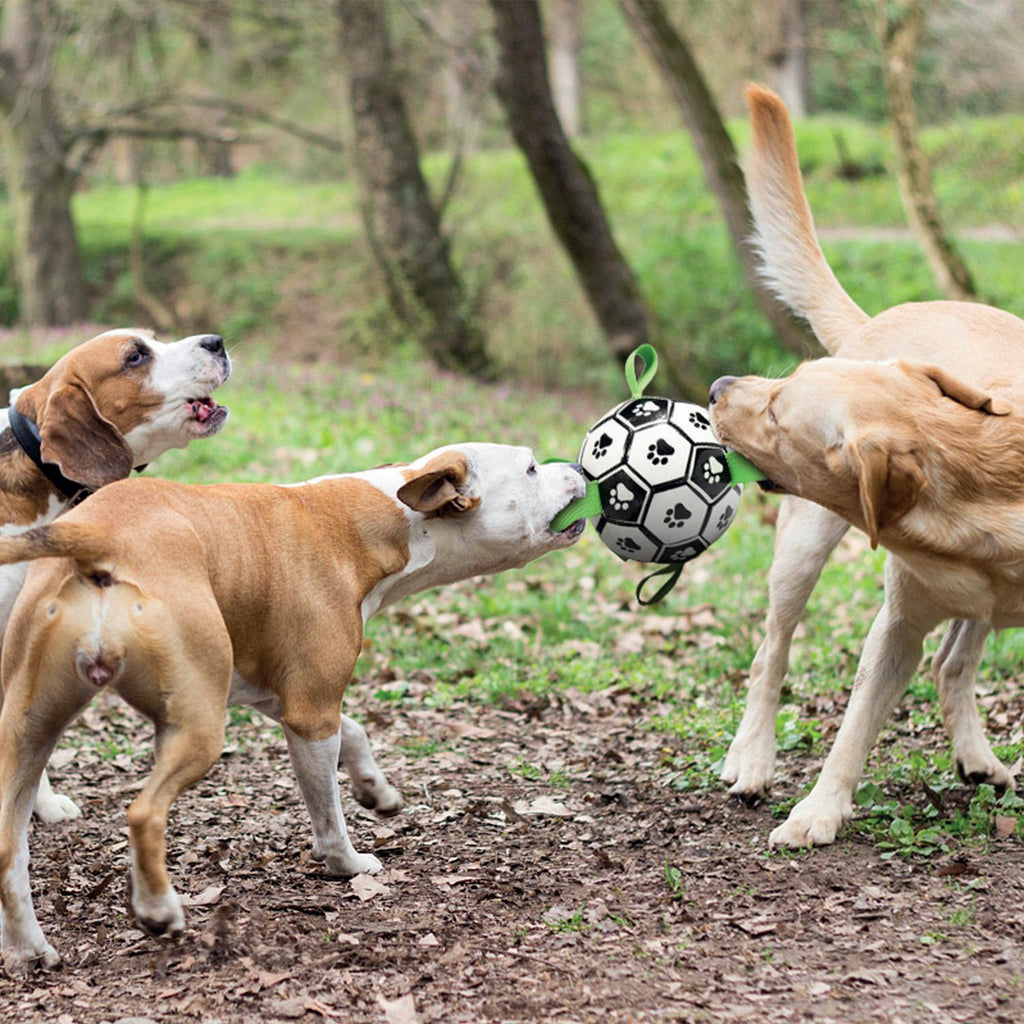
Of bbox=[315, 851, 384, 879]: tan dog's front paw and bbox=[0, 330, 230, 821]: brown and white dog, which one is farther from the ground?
bbox=[0, 330, 230, 821]: brown and white dog

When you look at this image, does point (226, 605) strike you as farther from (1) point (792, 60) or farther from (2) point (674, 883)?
(1) point (792, 60)

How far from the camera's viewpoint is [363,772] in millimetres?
4711

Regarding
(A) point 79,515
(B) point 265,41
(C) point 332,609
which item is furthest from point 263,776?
(B) point 265,41

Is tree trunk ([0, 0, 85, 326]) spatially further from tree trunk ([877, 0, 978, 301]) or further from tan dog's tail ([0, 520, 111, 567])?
tan dog's tail ([0, 520, 111, 567])

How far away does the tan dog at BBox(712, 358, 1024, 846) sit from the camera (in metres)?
4.12

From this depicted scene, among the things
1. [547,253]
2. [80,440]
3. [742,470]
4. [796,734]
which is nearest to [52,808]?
[80,440]

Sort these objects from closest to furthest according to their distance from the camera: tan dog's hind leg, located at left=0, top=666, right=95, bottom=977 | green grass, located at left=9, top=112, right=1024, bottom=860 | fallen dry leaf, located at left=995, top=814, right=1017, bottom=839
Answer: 1. tan dog's hind leg, located at left=0, top=666, right=95, bottom=977
2. fallen dry leaf, located at left=995, top=814, right=1017, bottom=839
3. green grass, located at left=9, top=112, right=1024, bottom=860

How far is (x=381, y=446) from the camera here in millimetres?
11539

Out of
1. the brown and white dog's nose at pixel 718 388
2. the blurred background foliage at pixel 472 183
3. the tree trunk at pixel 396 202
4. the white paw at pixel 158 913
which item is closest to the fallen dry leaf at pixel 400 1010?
the white paw at pixel 158 913

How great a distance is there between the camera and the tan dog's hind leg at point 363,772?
4664 mm

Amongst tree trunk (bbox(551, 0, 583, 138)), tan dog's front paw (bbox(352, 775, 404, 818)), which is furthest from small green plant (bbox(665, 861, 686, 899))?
tree trunk (bbox(551, 0, 583, 138))

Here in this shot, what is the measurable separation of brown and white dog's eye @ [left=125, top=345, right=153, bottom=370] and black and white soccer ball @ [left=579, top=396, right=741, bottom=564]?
74.9 inches

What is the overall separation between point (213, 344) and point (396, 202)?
11263mm

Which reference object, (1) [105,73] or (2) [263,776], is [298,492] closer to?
(2) [263,776]
